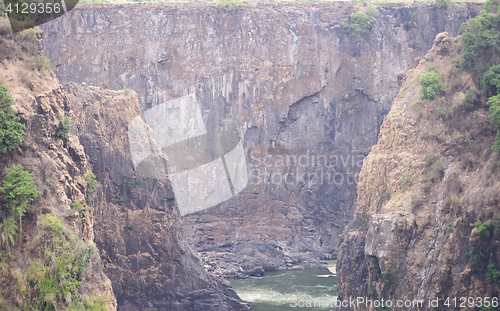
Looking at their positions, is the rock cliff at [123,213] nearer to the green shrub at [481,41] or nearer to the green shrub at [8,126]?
the green shrub at [8,126]

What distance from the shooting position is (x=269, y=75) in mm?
58688

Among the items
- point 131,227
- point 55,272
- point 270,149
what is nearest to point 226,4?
point 270,149

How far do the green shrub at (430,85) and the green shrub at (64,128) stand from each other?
741 inches

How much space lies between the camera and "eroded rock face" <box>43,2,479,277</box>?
57656 mm

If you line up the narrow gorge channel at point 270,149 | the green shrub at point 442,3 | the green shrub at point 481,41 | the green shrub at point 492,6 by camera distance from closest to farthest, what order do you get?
the narrow gorge channel at point 270,149 → the green shrub at point 481,41 → the green shrub at point 492,6 → the green shrub at point 442,3

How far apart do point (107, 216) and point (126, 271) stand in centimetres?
338

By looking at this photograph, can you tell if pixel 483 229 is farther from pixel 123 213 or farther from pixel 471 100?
pixel 123 213

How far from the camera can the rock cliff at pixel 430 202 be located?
2320 centimetres

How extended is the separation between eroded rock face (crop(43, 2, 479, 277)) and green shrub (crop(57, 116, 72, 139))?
115ft

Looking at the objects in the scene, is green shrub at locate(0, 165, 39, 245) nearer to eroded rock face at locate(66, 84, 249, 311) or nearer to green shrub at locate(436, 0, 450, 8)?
eroded rock face at locate(66, 84, 249, 311)

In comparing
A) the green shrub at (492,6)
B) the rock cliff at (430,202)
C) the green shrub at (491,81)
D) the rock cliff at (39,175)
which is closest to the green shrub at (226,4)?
the rock cliff at (430,202)

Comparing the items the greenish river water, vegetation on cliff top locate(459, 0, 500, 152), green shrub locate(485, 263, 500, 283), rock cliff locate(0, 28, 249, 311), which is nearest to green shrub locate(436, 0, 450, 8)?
vegetation on cliff top locate(459, 0, 500, 152)

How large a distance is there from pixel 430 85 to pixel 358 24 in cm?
3213

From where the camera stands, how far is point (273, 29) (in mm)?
59688
